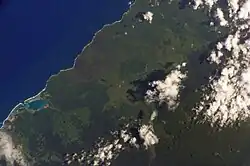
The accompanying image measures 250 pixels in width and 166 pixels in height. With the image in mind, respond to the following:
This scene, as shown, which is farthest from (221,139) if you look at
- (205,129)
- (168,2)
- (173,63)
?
(168,2)

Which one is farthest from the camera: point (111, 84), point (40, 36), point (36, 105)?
point (40, 36)

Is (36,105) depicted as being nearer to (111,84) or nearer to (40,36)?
(111,84)

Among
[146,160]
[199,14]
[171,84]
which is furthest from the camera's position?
[199,14]

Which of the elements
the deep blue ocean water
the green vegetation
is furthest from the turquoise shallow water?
the deep blue ocean water

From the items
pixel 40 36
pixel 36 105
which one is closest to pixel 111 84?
pixel 36 105

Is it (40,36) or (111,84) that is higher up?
(40,36)

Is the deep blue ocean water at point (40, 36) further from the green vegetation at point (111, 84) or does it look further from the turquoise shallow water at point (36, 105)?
the green vegetation at point (111, 84)

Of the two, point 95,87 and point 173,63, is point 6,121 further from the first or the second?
point 173,63

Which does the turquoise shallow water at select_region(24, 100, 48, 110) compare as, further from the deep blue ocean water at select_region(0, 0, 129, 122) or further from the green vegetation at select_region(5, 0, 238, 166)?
the deep blue ocean water at select_region(0, 0, 129, 122)
